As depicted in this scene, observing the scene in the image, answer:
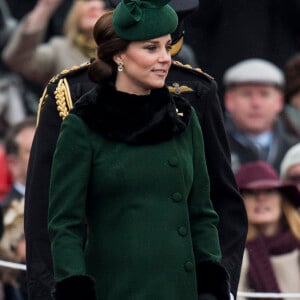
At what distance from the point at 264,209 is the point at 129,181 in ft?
12.3

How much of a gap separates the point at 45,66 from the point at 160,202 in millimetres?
5568

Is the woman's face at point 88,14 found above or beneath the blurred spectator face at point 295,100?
above

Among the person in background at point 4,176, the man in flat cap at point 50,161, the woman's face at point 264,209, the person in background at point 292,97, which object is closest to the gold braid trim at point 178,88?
the man in flat cap at point 50,161

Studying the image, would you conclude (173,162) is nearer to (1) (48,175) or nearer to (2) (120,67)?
(2) (120,67)

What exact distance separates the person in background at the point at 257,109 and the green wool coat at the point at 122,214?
5.04 metres

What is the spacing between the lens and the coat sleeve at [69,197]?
5.20m

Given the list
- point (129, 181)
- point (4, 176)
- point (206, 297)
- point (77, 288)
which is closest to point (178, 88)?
point (129, 181)

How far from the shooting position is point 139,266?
5.27m

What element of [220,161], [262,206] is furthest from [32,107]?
[220,161]

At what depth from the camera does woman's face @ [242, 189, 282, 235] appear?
8867 millimetres

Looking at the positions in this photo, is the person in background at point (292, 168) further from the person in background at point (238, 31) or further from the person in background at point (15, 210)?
the person in background at point (238, 31)

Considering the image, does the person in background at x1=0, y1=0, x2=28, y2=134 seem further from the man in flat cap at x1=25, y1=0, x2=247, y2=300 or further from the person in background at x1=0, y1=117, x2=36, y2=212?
the man in flat cap at x1=25, y1=0, x2=247, y2=300

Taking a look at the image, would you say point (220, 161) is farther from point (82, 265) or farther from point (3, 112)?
point (3, 112)

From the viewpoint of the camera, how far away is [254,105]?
35.2 ft
